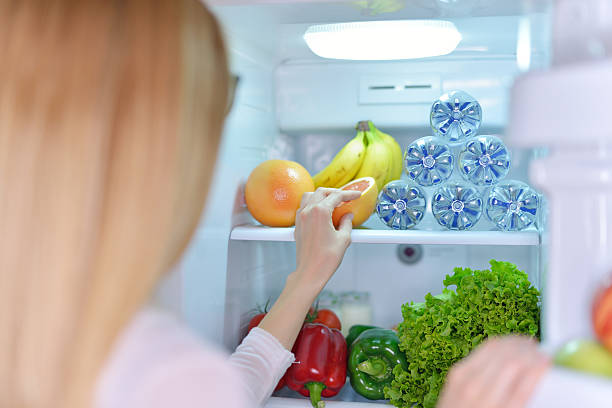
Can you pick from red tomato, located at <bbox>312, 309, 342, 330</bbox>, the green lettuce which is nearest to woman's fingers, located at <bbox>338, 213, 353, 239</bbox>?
the green lettuce

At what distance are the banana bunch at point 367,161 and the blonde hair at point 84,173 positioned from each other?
0.89 metres

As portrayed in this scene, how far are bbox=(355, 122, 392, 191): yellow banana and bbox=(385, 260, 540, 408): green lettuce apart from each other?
329 mm

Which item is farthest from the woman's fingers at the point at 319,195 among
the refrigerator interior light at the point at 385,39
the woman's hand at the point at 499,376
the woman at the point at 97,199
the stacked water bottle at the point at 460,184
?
the woman's hand at the point at 499,376

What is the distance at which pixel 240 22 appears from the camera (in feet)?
4.35

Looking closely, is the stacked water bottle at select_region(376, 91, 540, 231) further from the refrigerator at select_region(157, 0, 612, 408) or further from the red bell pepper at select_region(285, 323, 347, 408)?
the red bell pepper at select_region(285, 323, 347, 408)

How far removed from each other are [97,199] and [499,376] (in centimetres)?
42

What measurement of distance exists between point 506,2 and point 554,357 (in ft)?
2.99

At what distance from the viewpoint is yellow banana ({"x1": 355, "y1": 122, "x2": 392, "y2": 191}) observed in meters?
1.48

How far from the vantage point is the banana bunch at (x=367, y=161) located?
1.49 meters

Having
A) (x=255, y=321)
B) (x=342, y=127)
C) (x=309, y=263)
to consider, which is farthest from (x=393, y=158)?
(x=255, y=321)

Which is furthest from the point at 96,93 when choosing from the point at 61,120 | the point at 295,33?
the point at 295,33

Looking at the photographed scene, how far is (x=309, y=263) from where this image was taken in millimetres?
1267

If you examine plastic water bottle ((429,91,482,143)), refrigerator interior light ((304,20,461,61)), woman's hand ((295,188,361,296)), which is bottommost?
woman's hand ((295,188,361,296))

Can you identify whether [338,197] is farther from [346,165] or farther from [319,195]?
[346,165]
